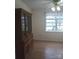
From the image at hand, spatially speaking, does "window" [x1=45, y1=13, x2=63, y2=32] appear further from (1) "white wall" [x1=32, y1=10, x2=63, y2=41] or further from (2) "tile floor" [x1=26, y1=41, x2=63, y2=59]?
(2) "tile floor" [x1=26, y1=41, x2=63, y2=59]

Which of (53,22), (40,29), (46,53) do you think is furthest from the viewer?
(40,29)

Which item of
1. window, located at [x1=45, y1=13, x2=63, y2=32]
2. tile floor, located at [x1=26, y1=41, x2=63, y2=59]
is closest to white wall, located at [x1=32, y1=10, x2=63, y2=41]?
A: window, located at [x1=45, y1=13, x2=63, y2=32]

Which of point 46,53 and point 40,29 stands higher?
point 40,29

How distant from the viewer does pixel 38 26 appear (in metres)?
7.90

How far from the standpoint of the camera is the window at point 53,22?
7.65m

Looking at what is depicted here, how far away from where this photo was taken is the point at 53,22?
25.5 feet

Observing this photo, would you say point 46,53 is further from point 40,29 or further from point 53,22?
point 53,22

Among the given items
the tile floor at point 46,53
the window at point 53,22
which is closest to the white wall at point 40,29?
the window at point 53,22

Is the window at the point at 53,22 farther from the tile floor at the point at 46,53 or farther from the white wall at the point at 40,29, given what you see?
the tile floor at the point at 46,53

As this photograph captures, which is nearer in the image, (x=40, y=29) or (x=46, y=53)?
(x=46, y=53)

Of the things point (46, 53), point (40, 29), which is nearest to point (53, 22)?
point (40, 29)
